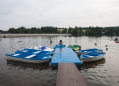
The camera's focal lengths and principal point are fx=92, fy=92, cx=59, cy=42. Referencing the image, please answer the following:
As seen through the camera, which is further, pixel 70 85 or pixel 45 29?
pixel 45 29

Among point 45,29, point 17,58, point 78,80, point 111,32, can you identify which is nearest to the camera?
point 78,80

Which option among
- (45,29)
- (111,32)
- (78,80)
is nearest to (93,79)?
(78,80)

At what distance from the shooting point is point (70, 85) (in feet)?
22.9

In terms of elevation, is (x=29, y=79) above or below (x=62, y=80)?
below

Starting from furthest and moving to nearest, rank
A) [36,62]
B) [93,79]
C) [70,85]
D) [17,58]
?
[17,58]
[36,62]
[93,79]
[70,85]

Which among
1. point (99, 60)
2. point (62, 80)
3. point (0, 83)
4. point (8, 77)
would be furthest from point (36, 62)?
point (99, 60)

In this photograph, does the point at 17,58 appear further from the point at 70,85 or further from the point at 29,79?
the point at 70,85

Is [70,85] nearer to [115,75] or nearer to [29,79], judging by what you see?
[29,79]

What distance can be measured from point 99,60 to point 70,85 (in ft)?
37.5

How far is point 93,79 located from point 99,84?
99 centimetres

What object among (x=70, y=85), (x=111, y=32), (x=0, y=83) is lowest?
(x=0, y=83)

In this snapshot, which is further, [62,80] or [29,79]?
[29,79]

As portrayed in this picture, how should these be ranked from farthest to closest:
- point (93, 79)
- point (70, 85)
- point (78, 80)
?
1. point (93, 79)
2. point (78, 80)
3. point (70, 85)

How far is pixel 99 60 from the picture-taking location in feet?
54.1
